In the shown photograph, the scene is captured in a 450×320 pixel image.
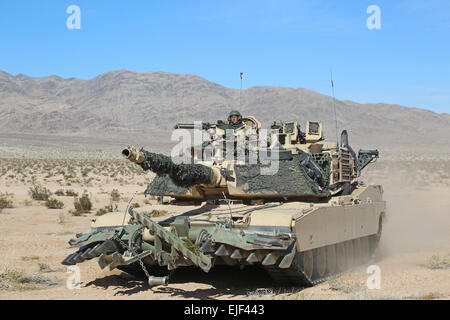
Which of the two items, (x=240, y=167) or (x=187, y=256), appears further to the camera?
(x=240, y=167)

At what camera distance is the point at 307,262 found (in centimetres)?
993

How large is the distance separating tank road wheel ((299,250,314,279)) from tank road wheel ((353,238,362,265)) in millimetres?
2782

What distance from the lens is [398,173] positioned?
4825 cm

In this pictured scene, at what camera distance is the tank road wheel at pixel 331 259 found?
11.0 m

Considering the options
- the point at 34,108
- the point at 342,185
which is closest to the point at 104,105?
the point at 34,108

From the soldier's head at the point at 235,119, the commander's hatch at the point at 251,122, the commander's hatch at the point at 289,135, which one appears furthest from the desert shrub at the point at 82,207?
the commander's hatch at the point at 289,135

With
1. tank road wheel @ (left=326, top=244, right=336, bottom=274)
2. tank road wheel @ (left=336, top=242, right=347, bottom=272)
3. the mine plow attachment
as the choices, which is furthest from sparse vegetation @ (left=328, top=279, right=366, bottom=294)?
the mine plow attachment

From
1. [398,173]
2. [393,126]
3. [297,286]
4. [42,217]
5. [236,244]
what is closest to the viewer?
[236,244]

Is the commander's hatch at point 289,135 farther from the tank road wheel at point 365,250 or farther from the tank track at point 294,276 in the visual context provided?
the tank track at point 294,276

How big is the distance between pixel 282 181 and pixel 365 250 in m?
3.98

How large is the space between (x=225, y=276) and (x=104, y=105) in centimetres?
11947

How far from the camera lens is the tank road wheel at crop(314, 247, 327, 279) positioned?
408 inches

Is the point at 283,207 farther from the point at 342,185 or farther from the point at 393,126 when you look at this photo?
the point at 393,126

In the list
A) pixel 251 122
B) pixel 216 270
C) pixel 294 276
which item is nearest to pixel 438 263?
pixel 294 276
